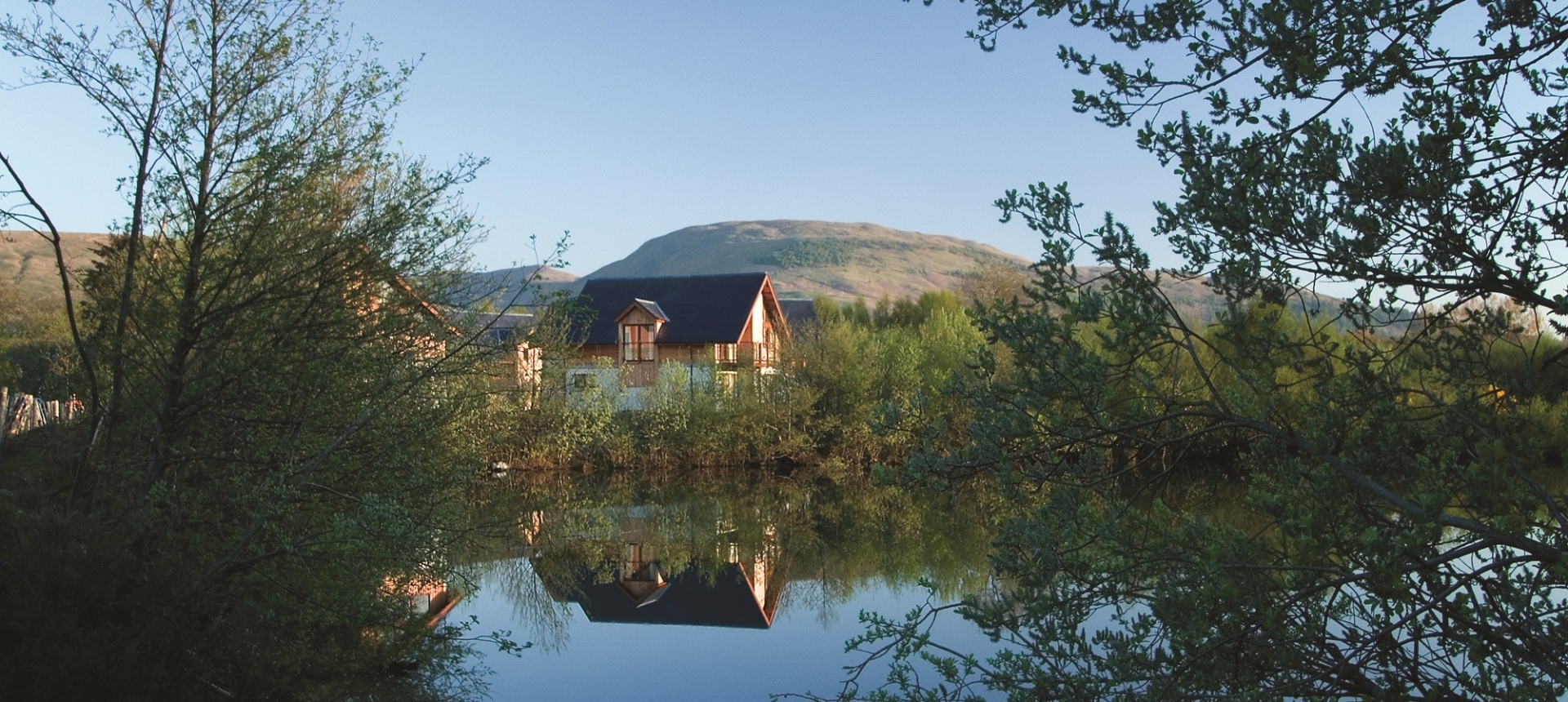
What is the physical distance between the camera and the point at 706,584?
632 inches

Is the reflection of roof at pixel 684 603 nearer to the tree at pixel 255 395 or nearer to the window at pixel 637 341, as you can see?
the tree at pixel 255 395

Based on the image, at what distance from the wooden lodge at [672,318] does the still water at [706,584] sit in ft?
61.2

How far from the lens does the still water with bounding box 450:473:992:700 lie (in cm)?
1169

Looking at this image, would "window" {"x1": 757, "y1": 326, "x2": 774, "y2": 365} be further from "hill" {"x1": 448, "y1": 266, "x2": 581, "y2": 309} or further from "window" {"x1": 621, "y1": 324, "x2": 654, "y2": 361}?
"hill" {"x1": 448, "y1": 266, "x2": 581, "y2": 309}

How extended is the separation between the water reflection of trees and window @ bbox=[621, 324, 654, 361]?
1787 centimetres

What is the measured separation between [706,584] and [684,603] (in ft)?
3.30

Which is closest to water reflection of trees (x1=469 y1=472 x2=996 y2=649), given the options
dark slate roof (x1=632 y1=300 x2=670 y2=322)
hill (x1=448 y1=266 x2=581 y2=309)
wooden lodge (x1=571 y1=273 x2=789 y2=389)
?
hill (x1=448 y1=266 x2=581 y2=309)

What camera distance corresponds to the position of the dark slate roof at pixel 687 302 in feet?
143

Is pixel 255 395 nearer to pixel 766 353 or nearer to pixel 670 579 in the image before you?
pixel 670 579

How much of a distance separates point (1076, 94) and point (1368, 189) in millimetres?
931

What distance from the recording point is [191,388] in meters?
8.02

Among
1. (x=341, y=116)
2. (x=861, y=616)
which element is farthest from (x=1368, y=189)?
(x=341, y=116)

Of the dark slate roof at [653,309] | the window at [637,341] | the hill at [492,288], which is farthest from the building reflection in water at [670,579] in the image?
the window at [637,341]

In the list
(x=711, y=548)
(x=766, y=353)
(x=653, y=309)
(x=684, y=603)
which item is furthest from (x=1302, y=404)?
(x=653, y=309)
